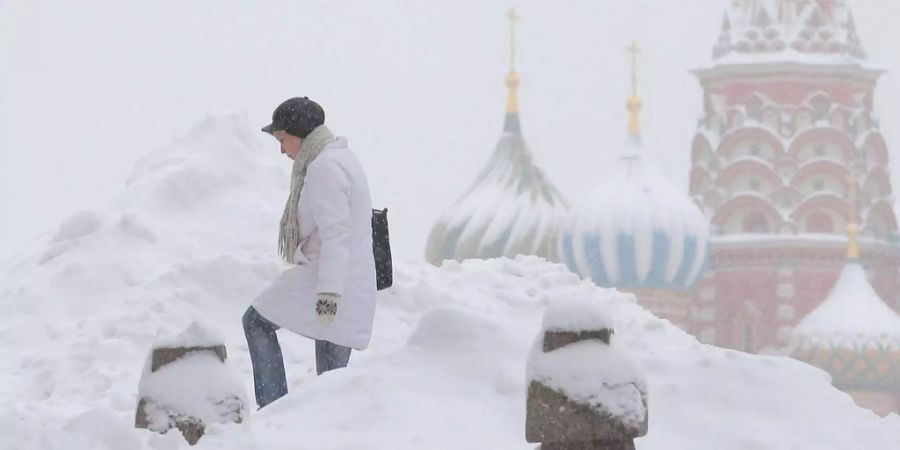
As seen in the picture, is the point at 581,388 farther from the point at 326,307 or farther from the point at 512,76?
the point at 512,76

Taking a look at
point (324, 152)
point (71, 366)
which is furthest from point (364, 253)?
point (71, 366)

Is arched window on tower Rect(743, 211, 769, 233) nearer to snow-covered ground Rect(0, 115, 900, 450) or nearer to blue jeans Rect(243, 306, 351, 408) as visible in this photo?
snow-covered ground Rect(0, 115, 900, 450)

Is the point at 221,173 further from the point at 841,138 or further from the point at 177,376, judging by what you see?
the point at 841,138

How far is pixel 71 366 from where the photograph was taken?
848 centimetres

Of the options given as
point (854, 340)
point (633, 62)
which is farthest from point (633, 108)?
point (854, 340)

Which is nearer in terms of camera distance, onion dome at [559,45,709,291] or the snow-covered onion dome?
the snow-covered onion dome

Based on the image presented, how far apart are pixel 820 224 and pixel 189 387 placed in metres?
44.6

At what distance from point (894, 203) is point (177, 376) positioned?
46611 mm

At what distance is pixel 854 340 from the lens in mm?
45812

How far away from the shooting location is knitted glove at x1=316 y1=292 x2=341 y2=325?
5.70 m

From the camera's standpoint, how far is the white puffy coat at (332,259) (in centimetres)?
575

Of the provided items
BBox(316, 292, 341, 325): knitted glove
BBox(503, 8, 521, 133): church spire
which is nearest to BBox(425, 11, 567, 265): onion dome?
BBox(503, 8, 521, 133): church spire

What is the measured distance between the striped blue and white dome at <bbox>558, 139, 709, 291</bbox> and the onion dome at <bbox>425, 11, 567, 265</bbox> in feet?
1.99

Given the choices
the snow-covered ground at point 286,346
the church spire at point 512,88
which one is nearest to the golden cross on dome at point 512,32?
the church spire at point 512,88
